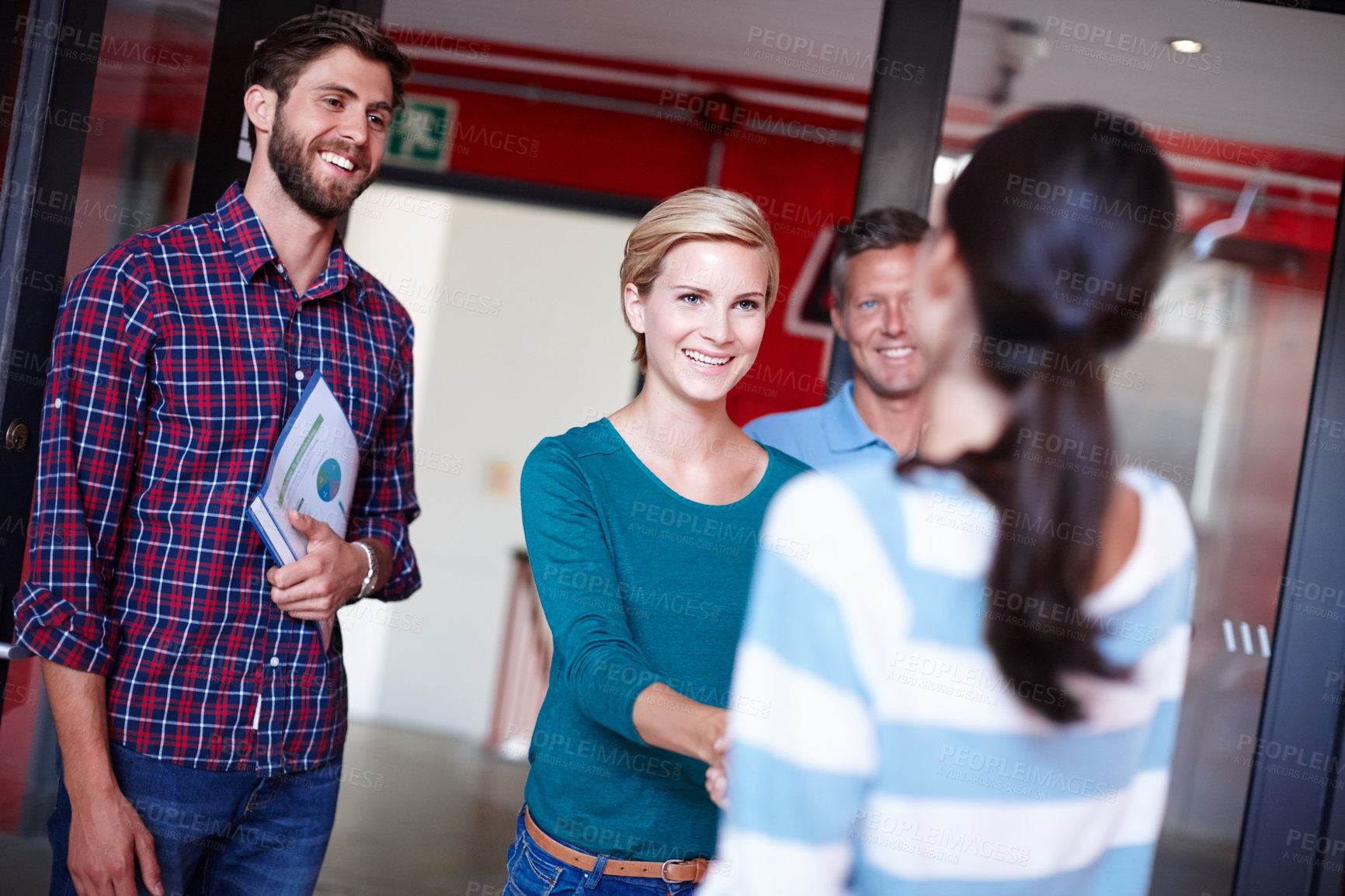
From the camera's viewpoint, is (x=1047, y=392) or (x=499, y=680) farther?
(x=499, y=680)

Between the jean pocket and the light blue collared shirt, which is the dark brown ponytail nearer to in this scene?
the jean pocket

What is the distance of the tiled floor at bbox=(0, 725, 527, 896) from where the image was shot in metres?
3.59

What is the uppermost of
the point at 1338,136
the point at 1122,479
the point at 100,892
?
the point at 1338,136

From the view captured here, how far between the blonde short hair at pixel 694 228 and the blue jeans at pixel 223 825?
100 cm

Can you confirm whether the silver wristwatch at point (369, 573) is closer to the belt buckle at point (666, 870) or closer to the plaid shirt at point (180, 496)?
the plaid shirt at point (180, 496)

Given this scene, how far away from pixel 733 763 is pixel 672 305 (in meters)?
0.81

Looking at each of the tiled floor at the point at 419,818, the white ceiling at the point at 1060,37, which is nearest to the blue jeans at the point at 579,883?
the white ceiling at the point at 1060,37

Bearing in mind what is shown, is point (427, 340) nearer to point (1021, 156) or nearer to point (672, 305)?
point (672, 305)

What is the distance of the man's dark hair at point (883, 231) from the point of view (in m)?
1.90

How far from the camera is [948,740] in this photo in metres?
0.65

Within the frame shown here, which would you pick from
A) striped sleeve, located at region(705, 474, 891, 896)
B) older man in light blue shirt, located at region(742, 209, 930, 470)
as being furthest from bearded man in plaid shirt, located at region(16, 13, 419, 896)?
striped sleeve, located at region(705, 474, 891, 896)

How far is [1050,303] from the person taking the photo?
62cm

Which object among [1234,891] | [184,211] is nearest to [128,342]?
[184,211]

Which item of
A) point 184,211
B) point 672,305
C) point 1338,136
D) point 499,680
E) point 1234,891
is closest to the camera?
point 672,305
